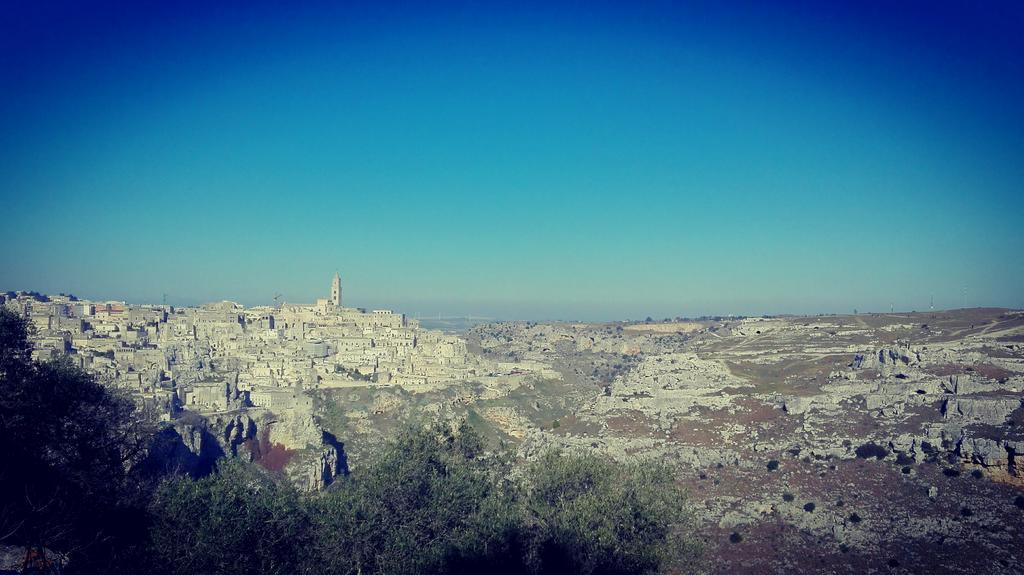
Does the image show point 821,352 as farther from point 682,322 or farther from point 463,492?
point 463,492

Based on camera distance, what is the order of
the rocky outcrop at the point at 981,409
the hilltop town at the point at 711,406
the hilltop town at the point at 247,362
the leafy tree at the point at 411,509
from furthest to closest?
the hilltop town at the point at 247,362
the rocky outcrop at the point at 981,409
the hilltop town at the point at 711,406
the leafy tree at the point at 411,509

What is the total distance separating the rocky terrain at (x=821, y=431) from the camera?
3131 centimetres

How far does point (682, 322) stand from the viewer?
12875 centimetres

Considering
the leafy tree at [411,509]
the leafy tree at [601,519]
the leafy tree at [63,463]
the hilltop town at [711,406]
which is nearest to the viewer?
the leafy tree at [63,463]

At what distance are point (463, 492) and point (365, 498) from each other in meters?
4.16

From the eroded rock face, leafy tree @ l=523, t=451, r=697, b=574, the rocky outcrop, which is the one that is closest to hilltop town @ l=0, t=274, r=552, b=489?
the eroded rock face

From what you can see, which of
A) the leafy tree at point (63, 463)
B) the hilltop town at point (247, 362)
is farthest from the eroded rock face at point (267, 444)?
the leafy tree at point (63, 463)

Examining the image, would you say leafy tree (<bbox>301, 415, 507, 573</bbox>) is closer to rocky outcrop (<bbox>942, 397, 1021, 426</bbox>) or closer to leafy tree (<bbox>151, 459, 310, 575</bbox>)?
leafy tree (<bbox>151, 459, 310, 575</bbox>)

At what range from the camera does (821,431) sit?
46906 millimetres

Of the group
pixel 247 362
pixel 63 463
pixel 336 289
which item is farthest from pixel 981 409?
pixel 336 289

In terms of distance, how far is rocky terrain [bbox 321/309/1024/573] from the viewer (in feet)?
103

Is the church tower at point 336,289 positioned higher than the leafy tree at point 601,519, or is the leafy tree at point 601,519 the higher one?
the church tower at point 336,289

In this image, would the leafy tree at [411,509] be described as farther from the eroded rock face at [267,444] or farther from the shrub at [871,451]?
the shrub at [871,451]

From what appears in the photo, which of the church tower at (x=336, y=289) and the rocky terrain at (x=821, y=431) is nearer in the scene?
the rocky terrain at (x=821, y=431)
